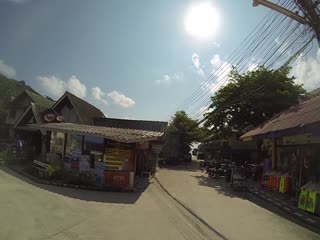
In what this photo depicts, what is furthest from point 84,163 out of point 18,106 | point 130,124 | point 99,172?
point 18,106

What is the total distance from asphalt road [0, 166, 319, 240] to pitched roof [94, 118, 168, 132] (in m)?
18.9

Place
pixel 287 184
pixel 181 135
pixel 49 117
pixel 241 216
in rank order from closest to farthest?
pixel 241 216 < pixel 287 184 < pixel 49 117 < pixel 181 135

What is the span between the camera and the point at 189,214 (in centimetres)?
1145

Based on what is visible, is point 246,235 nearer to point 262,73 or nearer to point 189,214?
point 189,214

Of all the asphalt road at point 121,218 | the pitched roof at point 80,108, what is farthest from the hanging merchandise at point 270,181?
the pitched roof at point 80,108

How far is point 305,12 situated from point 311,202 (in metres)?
6.60

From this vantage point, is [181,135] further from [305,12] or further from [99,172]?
[305,12]

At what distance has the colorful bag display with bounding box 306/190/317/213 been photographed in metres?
11.5

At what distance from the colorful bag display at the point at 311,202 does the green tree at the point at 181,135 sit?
31.4m

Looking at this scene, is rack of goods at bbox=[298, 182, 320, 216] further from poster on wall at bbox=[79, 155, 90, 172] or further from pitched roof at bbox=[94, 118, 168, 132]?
pitched roof at bbox=[94, 118, 168, 132]

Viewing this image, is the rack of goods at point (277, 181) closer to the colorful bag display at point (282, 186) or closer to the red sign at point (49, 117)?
the colorful bag display at point (282, 186)

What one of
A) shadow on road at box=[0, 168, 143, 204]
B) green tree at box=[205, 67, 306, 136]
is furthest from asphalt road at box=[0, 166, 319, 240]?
green tree at box=[205, 67, 306, 136]

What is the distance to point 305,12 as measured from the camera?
11484 millimetres

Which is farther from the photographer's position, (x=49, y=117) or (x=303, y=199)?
(x=49, y=117)
